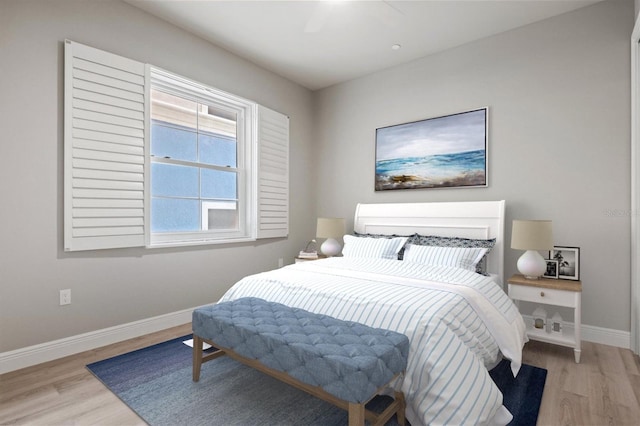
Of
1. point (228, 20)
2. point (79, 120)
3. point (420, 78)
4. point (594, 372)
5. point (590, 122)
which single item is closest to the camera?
point (594, 372)

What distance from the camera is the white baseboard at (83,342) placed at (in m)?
2.37

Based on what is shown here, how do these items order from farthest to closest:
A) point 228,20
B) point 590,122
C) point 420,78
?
1. point 420,78
2. point 228,20
3. point 590,122

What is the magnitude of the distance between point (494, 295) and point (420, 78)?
256 centimetres

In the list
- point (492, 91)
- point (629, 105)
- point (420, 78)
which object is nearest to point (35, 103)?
point (420, 78)

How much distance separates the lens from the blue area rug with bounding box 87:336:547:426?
1.83m

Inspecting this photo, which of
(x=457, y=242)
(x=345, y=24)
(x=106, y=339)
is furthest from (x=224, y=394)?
(x=345, y=24)

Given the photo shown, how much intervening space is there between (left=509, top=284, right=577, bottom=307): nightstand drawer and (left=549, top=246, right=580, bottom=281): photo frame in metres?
0.41

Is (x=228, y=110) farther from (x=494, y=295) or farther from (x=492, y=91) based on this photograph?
(x=494, y=295)

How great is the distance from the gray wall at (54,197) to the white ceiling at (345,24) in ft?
1.09

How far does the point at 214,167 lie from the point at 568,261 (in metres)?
3.55

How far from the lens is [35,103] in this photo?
246cm

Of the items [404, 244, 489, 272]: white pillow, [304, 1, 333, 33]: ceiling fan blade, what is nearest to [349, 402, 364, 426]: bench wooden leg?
[404, 244, 489, 272]: white pillow

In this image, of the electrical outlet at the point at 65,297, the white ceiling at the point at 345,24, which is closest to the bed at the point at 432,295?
the electrical outlet at the point at 65,297

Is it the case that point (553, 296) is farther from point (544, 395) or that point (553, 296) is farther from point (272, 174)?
point (272, 174)
